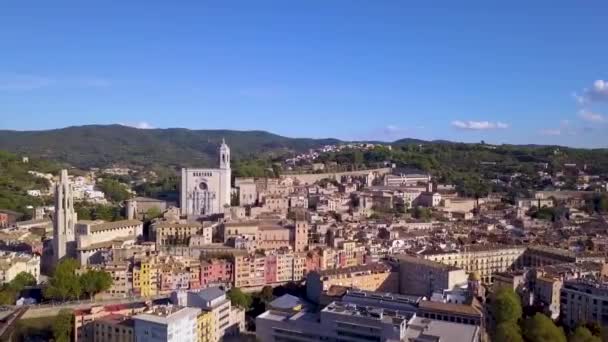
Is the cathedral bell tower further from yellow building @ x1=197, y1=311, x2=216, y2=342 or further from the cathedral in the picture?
yellow building @ x1=197, y1=311, x2=216, y2=342

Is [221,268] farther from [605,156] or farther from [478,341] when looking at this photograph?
[605,156]

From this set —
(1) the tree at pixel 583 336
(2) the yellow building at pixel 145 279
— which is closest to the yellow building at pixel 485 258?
(1) the tree at pixel 583 336

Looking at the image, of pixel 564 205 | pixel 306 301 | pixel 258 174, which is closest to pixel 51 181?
pixel 258 174

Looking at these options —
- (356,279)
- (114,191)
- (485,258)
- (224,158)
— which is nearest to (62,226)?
(224,158)

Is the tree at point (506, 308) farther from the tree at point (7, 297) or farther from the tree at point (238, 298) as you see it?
the tree at point (7, 297)

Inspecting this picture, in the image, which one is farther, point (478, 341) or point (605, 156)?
point (605, 156)
